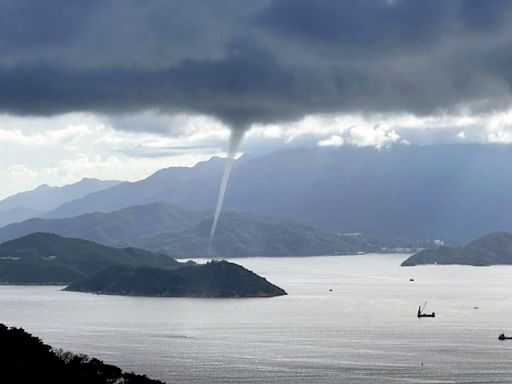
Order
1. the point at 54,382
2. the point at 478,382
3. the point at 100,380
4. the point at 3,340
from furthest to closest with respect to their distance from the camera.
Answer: the point at 478,382 → the point at 3,340 → the point at 100,380 → the point at 54,382

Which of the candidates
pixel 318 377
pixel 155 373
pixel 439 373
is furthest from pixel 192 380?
pixel 439 373

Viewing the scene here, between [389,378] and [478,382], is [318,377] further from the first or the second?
[478,382]

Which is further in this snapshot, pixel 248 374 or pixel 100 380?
pixel 248 374

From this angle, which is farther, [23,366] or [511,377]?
[511,377]

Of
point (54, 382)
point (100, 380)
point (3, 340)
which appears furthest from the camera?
point (3, 340)

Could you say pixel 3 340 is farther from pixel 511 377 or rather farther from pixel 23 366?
pixel 511 377

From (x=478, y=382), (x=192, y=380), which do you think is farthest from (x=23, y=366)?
(x=478, y=382)

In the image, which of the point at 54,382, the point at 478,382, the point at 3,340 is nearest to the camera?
the point at 54,382
